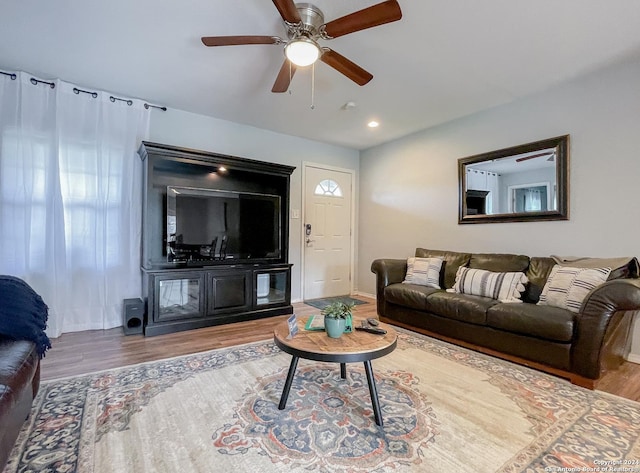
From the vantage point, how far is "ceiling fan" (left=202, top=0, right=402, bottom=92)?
175 centimetres

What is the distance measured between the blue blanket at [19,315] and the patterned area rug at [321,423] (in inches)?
17.1

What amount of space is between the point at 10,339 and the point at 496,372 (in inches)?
120

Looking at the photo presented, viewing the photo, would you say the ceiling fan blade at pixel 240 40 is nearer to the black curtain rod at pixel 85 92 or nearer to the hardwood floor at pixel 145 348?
the black curtain rod at pixel 85 92

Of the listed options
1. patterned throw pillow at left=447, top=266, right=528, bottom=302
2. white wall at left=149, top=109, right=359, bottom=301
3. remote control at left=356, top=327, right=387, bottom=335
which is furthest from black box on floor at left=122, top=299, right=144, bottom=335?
patterned throw pillow at left=447, top=266, right=528, bottom=302

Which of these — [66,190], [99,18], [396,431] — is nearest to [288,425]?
[396,431]

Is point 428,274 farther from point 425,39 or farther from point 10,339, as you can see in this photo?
point 10,339

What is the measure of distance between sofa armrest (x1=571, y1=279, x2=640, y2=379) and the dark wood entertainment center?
2.95 m

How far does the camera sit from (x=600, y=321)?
2.09m

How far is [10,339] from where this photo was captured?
1622mm

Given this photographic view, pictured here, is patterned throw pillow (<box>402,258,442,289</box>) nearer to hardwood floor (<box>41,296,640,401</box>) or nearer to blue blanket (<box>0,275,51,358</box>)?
hardwood floor (<box>41,296,640,401</box>)

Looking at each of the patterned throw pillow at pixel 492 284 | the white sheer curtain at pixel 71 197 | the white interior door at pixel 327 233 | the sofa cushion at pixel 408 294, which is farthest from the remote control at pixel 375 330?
the white interior door at pixel 327 233

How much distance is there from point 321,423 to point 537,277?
2.45 m

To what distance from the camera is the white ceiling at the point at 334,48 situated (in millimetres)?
2092

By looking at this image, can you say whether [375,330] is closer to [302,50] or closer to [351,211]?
[302,50]
